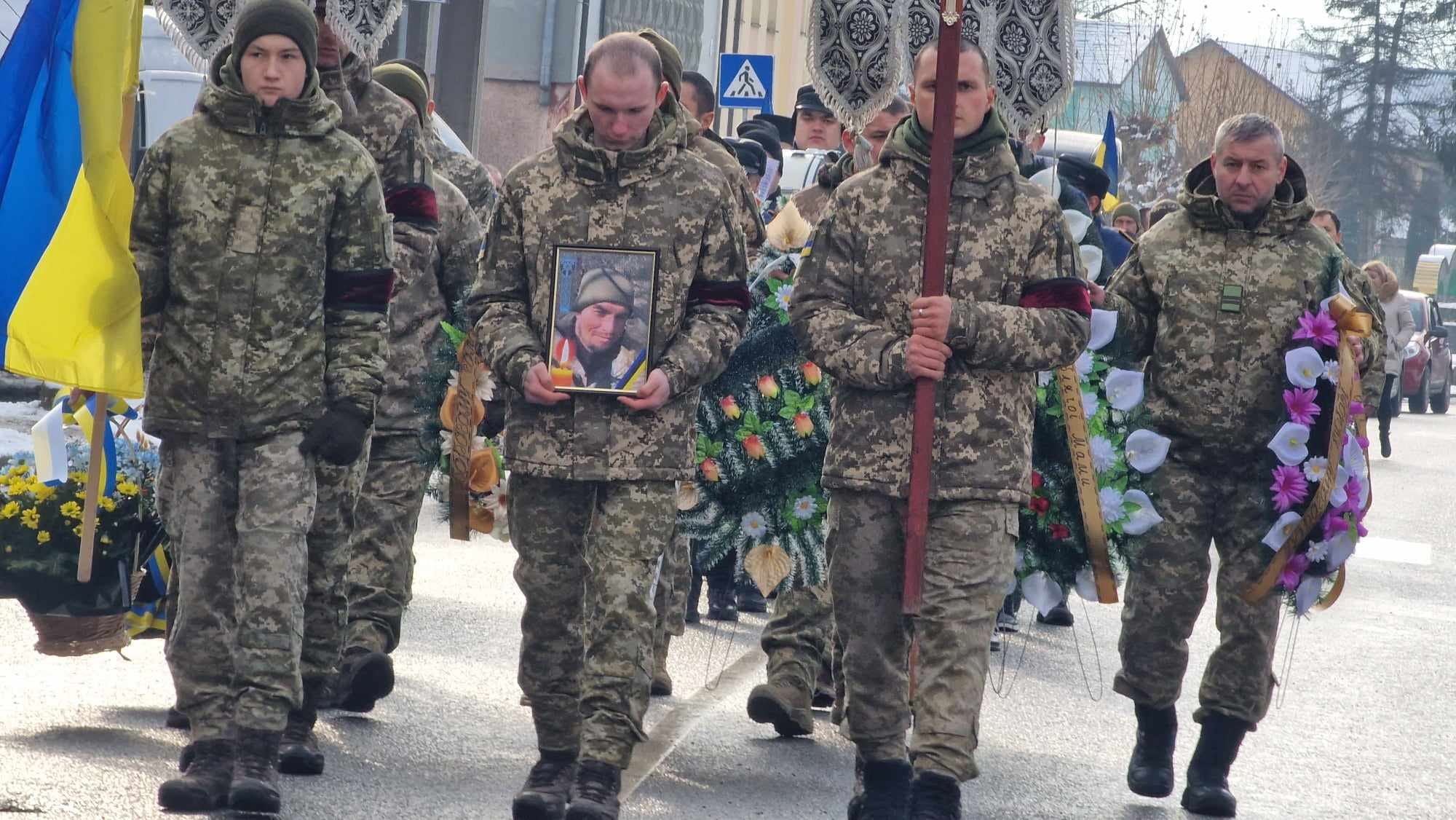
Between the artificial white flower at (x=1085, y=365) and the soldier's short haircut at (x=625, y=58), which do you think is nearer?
the soldier's short haircut at (x=625, y=58)

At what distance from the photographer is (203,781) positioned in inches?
226

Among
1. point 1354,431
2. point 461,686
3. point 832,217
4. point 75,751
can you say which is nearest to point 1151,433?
point 1354,431

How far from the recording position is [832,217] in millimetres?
6215

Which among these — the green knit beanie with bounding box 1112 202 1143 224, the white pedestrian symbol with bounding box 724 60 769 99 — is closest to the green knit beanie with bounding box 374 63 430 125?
the green knit beanie with bounding box 1112 202 1143 224

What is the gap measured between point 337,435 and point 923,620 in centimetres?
161

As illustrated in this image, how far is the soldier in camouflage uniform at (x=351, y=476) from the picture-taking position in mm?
6547

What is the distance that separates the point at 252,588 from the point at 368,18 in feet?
Result: 7.15

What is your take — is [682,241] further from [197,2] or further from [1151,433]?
[197,2]

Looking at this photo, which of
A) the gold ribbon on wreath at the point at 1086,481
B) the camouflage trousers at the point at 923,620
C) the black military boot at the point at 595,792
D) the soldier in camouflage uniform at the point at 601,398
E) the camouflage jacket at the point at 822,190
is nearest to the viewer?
the black military boot at the point at 595,792

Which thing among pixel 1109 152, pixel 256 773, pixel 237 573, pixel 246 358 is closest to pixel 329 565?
pixel 237 573

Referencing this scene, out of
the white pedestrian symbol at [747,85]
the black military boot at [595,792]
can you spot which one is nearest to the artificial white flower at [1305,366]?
the black military boot at [595,792]

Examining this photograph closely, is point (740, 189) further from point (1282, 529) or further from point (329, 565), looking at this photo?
point (1282, 529)

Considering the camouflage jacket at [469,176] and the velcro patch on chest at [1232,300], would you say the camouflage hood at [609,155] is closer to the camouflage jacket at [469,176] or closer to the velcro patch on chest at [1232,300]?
the velcro patch on chest at [1232,300]

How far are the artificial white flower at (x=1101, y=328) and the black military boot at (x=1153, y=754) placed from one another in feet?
3.60
